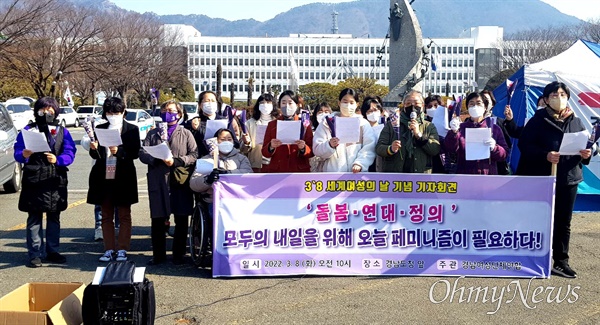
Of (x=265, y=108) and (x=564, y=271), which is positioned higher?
(x=265, y=108)

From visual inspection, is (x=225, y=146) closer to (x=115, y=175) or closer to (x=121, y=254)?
(x=115, y=175)

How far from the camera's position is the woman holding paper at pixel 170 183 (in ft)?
25.4

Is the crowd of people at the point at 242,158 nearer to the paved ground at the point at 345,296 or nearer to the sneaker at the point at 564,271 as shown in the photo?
the sneaker at the point at 564,271

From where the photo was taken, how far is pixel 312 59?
130 meters

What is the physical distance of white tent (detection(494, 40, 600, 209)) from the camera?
1192 centimetres

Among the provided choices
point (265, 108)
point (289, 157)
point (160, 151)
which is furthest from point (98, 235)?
point (289, 157)

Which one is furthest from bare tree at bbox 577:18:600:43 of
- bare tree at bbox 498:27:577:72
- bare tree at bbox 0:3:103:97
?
bare tree at bbox 0:3:103:97

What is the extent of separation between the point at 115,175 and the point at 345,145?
2.57 m

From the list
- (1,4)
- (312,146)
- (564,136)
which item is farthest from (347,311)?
(1,4)

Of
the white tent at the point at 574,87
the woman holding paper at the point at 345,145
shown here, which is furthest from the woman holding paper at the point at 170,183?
the white tent at the point at 574,87

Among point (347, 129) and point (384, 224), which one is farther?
point (347, 129)

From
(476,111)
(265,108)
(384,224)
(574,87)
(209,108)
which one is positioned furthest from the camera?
(574,87)

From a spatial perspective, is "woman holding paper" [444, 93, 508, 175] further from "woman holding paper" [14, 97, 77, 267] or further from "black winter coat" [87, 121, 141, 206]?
"woman holding paper" [14, 97, 77, 267]

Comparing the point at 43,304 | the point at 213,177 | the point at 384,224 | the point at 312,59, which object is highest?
the point at 312,59
